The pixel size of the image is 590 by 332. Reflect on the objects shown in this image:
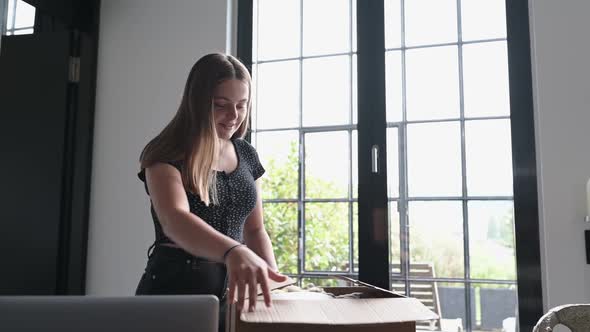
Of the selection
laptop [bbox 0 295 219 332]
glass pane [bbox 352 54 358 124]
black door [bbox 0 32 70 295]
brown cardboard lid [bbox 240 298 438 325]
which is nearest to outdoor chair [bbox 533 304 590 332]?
brown cardboard lid [bbox 240 298 438 325]

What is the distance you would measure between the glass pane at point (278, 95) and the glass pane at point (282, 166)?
63mm

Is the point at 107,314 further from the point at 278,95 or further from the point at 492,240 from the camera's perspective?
the point at 278,95

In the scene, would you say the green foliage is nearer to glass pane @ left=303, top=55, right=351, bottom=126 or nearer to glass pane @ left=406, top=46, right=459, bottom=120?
glass pane @ left=303, top=55, right=351, bottom=126

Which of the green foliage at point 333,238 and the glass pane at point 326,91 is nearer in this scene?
the green foliage at point 333,238

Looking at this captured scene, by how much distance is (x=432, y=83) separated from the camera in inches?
95.7

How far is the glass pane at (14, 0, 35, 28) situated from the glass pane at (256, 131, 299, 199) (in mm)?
1395

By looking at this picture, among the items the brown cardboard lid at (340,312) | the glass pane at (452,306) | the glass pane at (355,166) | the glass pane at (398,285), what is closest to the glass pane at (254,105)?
the glass pane at (355,166)

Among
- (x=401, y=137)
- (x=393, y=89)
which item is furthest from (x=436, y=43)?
(x=401, y=137)

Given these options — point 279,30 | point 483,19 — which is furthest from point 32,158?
point 483,19

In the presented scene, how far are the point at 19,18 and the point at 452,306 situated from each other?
253cm

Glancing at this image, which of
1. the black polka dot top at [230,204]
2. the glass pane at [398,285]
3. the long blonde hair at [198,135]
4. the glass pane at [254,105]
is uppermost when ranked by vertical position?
the glass pane at [254,105]

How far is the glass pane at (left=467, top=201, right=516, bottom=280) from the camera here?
2260 millimetres

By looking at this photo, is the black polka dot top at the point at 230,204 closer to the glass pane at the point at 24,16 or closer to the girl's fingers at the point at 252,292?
the girl's fingers at the point at 252,292

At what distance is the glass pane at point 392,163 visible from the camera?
240 cm
